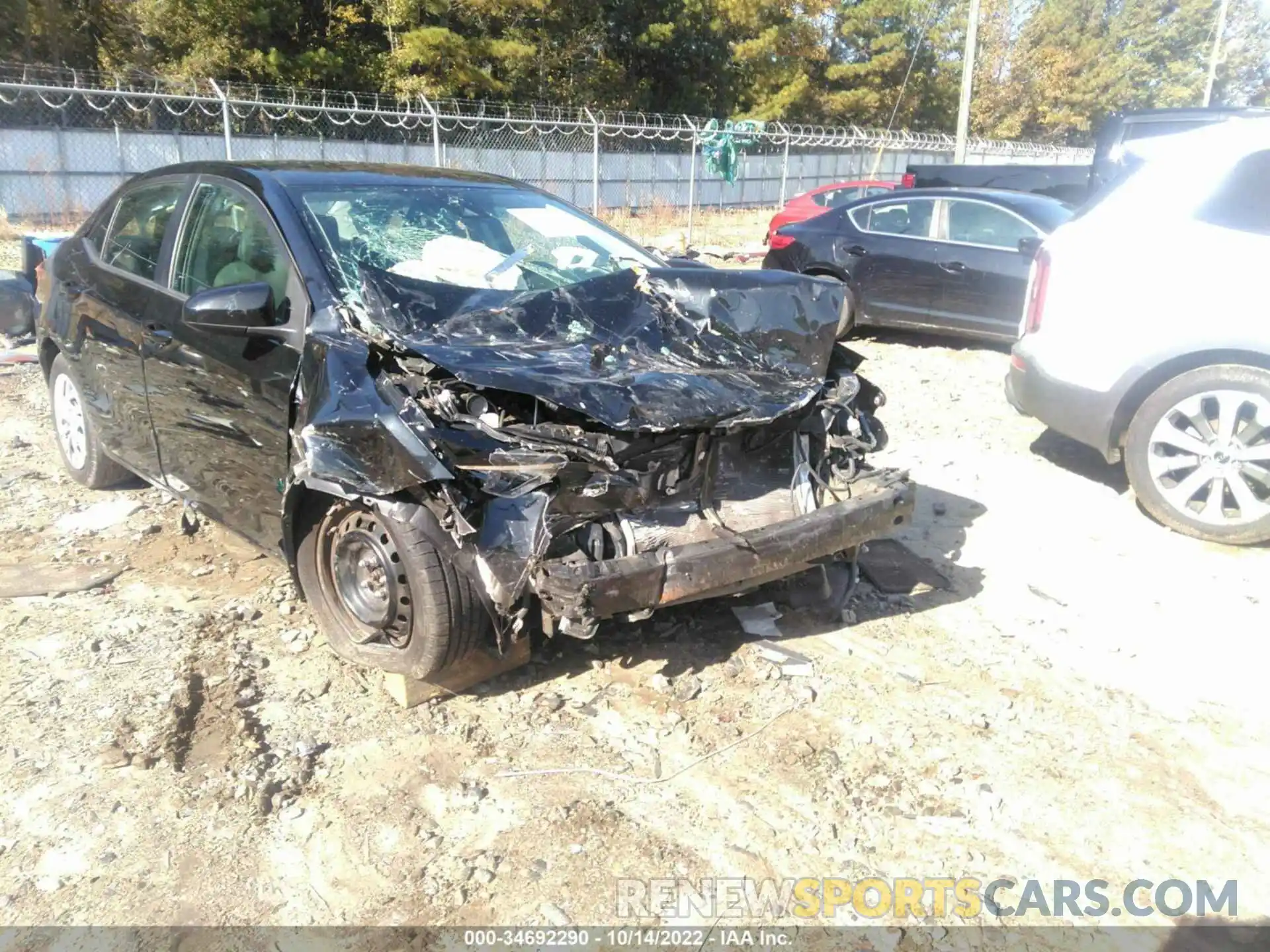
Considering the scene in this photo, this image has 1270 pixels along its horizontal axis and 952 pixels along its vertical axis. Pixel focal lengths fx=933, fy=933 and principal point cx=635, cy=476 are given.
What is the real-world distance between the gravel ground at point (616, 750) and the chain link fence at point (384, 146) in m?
9.19

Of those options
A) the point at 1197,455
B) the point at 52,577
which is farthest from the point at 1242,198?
the point at 52,577

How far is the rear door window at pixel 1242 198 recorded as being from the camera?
4.54m

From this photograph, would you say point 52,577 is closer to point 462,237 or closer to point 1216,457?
point 462,237

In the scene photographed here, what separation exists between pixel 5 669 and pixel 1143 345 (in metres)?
5.19

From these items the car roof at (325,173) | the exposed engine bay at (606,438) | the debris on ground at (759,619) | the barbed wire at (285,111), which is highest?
the barbed wire at (285,111)

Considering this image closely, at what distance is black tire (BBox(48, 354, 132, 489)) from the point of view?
4.80 meters

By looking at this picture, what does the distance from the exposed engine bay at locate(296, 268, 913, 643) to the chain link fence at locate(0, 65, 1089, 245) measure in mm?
9026

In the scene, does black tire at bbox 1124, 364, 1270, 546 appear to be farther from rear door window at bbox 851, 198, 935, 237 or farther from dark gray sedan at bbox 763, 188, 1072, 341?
rear door window at bbox 851, 198, 935, 237

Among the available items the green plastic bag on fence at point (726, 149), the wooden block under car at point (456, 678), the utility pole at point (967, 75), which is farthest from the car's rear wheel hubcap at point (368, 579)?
the green plastic bag on fence at point (726, 149)

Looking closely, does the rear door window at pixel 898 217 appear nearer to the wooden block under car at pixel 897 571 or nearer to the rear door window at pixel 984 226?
the rear door window at pixel 984 226

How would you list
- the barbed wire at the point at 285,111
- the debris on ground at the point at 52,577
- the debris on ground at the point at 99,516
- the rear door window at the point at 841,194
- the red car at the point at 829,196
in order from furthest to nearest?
the rear door window at the point at 841,194, the red car at the point at 829,196, the barbed wire at the point at 285,111, the debris on ground at the point at 99,516, the debris on ground at the point at 52,577

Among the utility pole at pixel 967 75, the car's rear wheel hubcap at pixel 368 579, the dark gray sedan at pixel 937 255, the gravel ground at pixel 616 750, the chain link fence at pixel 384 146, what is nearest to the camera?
the gravel ground at pixel 616 750

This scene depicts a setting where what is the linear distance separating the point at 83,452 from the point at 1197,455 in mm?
5758

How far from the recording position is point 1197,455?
4633 mm
